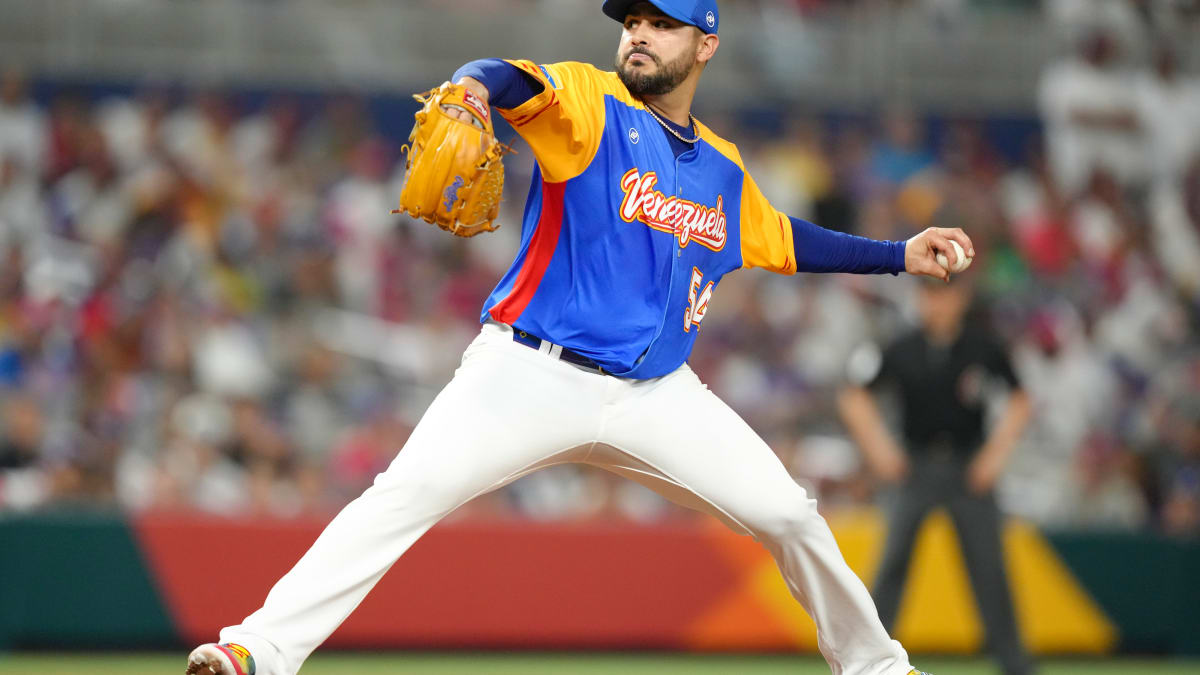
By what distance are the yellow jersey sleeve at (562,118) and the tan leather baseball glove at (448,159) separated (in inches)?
8.5

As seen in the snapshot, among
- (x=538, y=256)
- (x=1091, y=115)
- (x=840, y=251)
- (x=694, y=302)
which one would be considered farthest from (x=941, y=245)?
(x=1091, y=115)

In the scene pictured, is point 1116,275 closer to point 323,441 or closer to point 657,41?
point 323,441

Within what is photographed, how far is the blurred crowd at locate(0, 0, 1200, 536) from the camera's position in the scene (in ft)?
33.4

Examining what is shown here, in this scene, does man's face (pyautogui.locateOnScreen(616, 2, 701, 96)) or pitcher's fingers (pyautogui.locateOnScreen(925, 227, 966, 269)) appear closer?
man's face (pyautogui.locateOnScreen(616, 2, 701, 96))

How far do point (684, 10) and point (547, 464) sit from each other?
1.59 m

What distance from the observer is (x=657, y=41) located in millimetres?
4762

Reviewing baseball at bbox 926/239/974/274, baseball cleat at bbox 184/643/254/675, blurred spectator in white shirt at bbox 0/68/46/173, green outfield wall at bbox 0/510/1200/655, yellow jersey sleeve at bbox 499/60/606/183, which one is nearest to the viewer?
baseball cleat at bbox 184/643/254/675

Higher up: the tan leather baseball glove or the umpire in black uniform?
the tan leather baseball glove

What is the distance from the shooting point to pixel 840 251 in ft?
17.3

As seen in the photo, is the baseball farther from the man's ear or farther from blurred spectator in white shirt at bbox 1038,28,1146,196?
blurred spectator in white shirt at bbox 1038,28,1146,196

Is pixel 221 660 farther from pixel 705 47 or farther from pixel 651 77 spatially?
pixel 705 47

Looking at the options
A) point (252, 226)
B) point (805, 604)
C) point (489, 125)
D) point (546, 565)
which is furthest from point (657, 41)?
point (252, 226)

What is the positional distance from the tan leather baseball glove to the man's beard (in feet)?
2.64

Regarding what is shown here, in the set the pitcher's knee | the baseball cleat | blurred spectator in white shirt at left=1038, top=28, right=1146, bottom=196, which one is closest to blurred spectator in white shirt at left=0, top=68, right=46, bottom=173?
the baseball cleat
